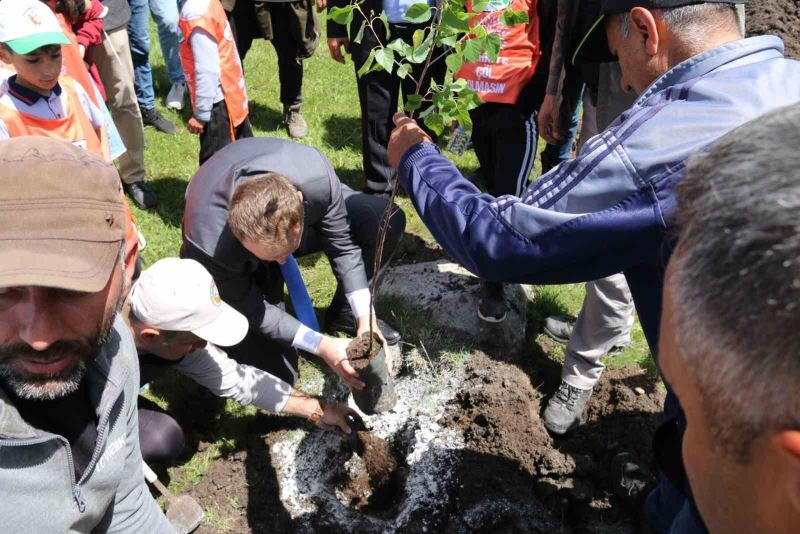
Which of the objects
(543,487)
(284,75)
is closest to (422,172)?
(543,487)

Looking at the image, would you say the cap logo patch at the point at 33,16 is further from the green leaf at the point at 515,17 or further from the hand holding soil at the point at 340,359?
the green leaf at the point at 515,17

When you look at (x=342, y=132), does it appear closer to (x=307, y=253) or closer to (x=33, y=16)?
(x=307, y=253)

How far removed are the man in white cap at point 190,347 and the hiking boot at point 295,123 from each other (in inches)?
124

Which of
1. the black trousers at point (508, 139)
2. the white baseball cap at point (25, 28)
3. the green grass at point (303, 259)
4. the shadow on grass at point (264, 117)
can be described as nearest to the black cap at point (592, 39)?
the black trousers at point (508, 139)

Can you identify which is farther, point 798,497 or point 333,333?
point 333,333

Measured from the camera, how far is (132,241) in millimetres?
3092

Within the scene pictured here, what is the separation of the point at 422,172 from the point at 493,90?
1.86 meters

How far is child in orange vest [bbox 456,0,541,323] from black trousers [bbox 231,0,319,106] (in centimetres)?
191

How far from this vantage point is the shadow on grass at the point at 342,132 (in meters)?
5.68

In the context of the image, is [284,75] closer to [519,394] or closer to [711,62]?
[519,394]

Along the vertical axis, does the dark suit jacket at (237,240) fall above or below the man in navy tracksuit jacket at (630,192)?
below

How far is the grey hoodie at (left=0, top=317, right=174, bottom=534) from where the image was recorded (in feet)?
4.98

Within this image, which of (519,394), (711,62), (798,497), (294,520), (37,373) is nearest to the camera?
(798,497)

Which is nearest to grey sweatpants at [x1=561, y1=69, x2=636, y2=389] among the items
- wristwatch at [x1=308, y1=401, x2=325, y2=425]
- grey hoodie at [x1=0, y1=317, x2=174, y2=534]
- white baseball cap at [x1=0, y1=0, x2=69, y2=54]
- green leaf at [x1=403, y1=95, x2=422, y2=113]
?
wristwatch at [x1=308, y1=401, x2=325, y2=425]
